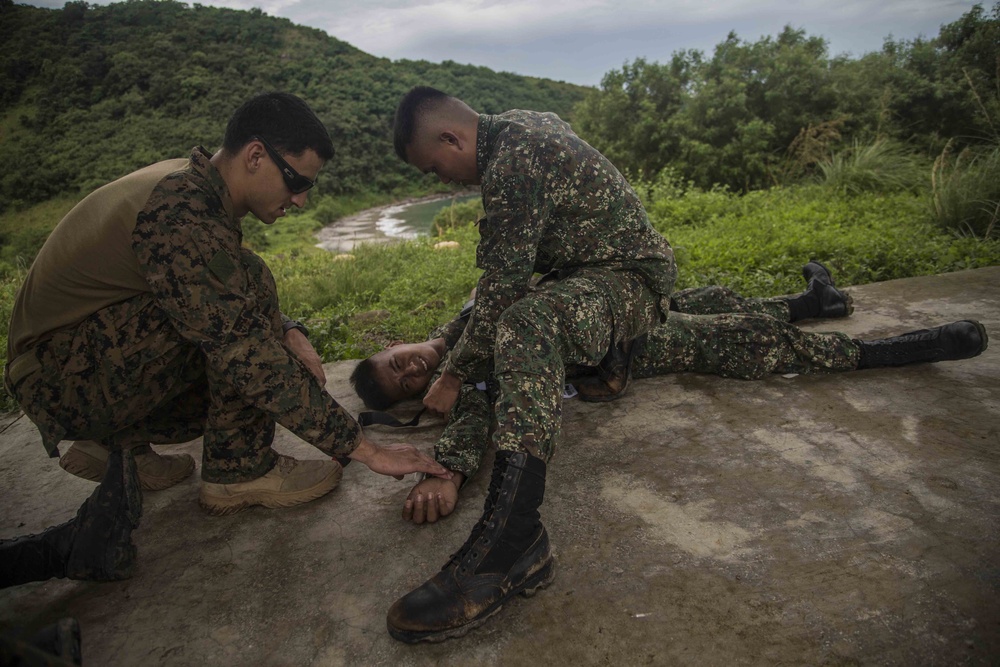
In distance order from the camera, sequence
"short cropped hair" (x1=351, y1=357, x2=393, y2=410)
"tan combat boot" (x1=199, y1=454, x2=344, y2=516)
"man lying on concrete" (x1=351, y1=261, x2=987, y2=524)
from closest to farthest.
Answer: "tan combat boot" (x1=199, y1=454, x2=344, y2=516), "man lying on concrete" (x1=351, y1=261, x2=987, y2=524), "short cropped hair" (x1=351, y1=357, x2=393, y2=410)

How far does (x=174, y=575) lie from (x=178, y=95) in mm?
37062

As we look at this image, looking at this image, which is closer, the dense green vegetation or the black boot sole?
the black boot sole

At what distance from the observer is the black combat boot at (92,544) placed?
1.64 meters

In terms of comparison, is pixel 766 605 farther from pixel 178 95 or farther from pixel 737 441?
pixel 178 95

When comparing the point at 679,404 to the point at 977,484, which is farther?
the point at 679,404

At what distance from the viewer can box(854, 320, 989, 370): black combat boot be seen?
98.6 inches

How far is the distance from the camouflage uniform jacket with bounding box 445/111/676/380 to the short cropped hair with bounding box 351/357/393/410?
0.63 m

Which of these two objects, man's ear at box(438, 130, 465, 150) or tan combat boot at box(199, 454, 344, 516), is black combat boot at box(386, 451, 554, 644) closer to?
tan combat boot at box(199, 454, 344, 516)

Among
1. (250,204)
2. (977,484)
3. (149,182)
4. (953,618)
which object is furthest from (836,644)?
(149,182)

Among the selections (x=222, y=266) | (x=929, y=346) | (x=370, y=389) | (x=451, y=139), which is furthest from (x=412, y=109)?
(x=929, y=346)

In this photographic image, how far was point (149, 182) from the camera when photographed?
185 cm

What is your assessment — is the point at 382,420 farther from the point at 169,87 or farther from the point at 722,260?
the point at 169,87

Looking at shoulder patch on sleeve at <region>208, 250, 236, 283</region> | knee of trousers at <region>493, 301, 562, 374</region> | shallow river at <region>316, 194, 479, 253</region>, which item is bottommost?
shallow river at <region>316, 194, 479, 253</region>

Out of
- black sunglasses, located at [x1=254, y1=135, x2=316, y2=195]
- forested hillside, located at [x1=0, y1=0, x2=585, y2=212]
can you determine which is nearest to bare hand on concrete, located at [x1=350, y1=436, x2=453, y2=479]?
black sunglasses, located at [x1=254, y1=135, x2=316, y2=195]
